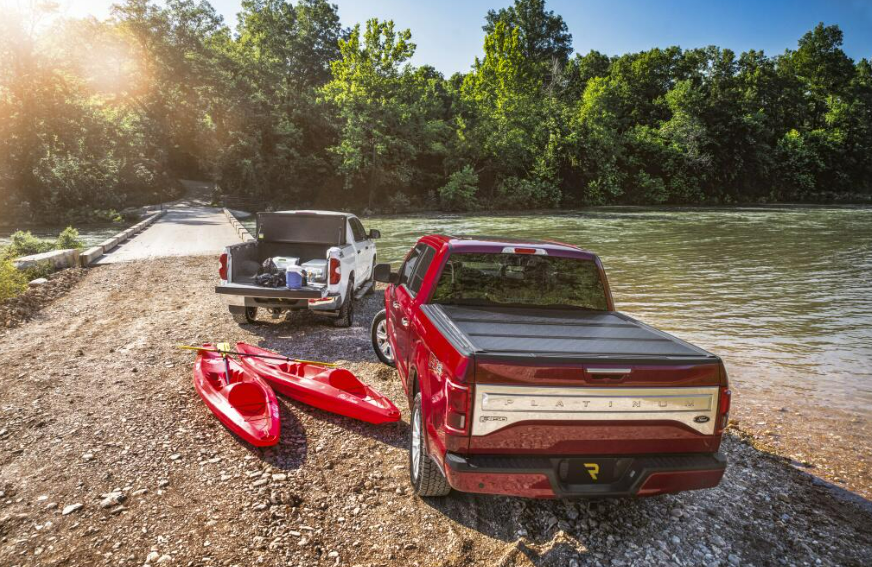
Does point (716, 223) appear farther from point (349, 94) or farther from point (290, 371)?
point (290, 371)

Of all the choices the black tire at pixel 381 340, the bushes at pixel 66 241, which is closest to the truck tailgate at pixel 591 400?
the black tire at pixel 381 340

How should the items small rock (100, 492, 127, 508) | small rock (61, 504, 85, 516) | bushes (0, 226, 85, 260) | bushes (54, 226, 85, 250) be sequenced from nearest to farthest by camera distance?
small rock (61, 504, 85, 516)
small rock (100, 492, 127, 508)
bushes (0, 226, 85, 260)
bushes (54, 226, 85, 250)

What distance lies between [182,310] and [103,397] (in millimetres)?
Answer: 4364

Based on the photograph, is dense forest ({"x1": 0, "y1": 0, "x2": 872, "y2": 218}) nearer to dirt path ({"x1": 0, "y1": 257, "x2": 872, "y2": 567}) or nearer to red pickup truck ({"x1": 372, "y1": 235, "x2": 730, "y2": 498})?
dirt path ({"x1": 0, "y1": 257, "x2": 872, "y2": 567})

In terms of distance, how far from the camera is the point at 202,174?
59.0 metres

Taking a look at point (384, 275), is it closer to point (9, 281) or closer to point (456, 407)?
point (456, 407)

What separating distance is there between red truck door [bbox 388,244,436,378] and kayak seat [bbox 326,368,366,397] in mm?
504

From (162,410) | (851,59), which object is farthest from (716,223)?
(851,59)

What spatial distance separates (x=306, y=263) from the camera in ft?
30.6

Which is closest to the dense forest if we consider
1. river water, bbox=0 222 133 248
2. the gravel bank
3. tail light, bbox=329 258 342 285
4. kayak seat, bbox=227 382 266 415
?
river water, bbox=0 222 133 248

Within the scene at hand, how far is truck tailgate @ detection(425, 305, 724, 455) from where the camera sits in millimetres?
2943

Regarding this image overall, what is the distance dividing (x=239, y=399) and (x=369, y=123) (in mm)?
40989

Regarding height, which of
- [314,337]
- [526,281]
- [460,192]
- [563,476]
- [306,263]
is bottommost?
[314,337]

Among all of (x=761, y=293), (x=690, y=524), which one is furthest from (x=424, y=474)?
(x=761, y=293)
